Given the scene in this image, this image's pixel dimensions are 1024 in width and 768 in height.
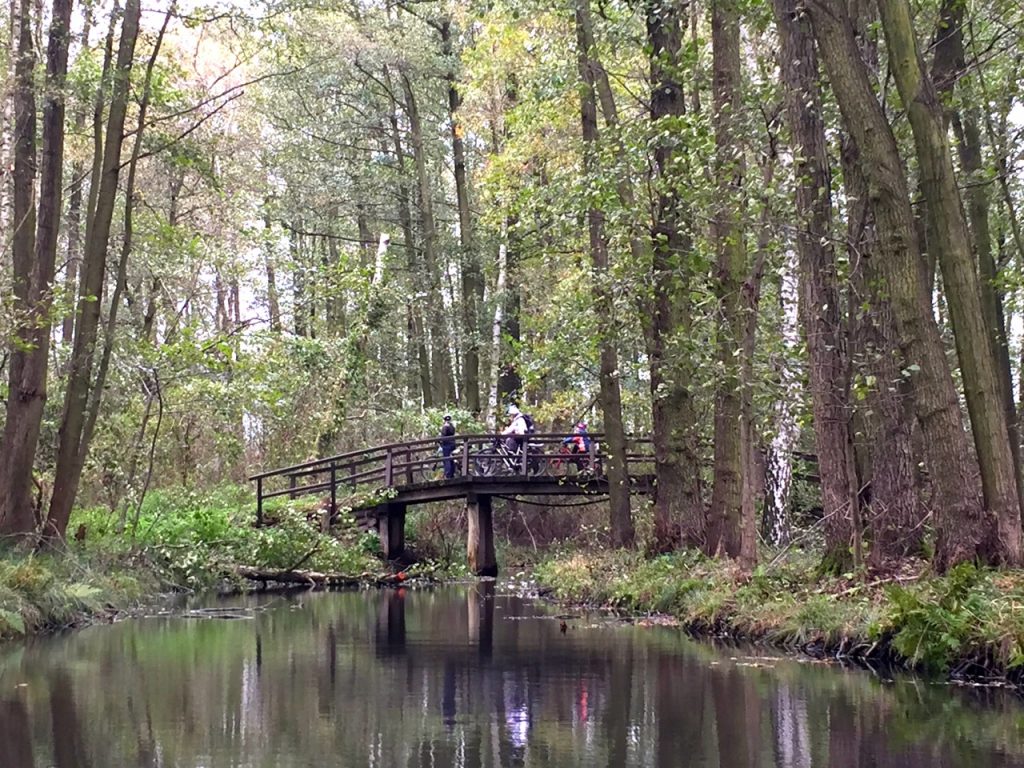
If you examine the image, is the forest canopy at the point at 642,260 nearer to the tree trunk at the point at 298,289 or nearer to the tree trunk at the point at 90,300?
the tree trunk at the point at 90,300

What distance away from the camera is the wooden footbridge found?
73.6 feet

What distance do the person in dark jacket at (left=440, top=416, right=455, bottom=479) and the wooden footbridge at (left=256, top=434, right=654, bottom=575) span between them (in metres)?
0.03

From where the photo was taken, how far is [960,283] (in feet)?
30.0

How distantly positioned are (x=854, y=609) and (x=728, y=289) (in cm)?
479

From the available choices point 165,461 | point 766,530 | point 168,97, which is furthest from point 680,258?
point 165,461

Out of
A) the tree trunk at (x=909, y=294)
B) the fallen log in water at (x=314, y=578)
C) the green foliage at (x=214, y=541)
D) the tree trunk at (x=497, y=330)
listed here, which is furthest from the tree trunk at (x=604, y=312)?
the tree trunk at (x=497, y=330)

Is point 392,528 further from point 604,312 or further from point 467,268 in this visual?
point 604,312

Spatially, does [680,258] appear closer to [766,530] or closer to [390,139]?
[766,530]

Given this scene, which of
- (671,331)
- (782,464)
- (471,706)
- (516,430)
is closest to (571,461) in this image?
(516,430)

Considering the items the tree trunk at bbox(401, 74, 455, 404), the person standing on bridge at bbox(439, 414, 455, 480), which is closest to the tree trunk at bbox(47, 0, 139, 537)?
the person standing on bridge at bbox(439, 414, 455, 480)

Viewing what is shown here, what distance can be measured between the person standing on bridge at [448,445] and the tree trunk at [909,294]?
14085mm

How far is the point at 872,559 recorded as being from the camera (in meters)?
10.5

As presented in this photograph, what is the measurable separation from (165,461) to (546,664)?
18.1 meters

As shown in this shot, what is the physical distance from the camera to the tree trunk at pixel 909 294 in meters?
9.05
